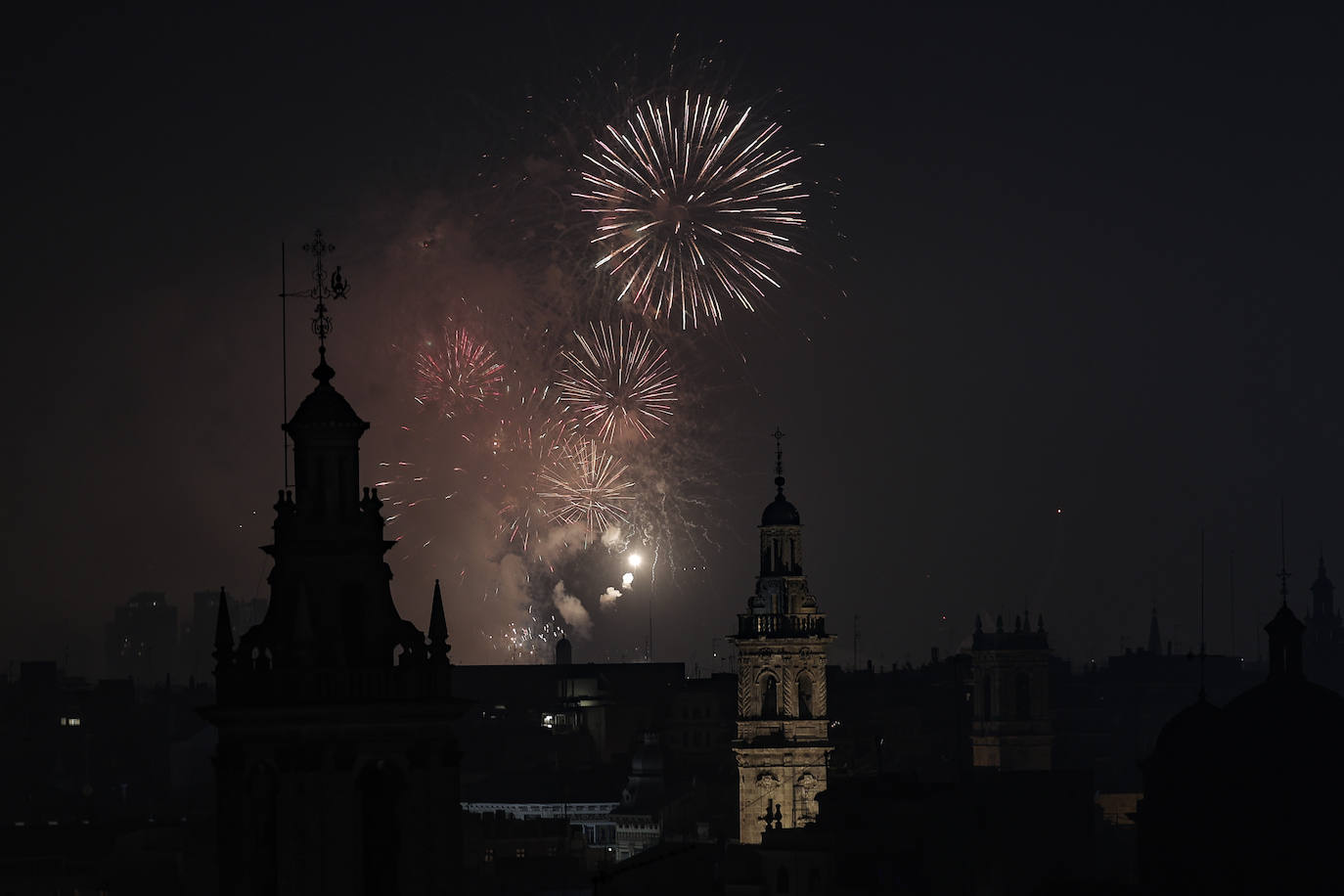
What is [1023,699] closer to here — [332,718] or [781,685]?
[781,685]

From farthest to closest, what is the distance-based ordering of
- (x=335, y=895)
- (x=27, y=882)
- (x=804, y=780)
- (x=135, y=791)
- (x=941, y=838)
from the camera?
1. (x=135, y=791)
2. (x=804, y=780)
3. (x=941, y=838)
4. (x=27, y=882)
5. (x=335, y=895)

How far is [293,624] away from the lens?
3625 cm

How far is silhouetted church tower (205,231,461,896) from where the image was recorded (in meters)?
36.3

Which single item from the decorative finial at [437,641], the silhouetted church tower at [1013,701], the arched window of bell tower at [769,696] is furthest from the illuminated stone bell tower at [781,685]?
the decorative finial at [437,641]

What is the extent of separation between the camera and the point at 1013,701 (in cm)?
18250

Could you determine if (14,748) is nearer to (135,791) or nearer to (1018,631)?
(135,791)

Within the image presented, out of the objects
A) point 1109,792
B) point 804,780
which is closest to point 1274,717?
point 804,780

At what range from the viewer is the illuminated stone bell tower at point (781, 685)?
121688 millimetres

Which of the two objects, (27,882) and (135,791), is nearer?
(27,882)

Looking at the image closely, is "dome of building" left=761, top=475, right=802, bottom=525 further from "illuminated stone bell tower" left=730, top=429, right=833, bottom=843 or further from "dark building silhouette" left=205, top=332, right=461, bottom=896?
"dark building silhouette" left=205, top=332, right=461, bottom=896

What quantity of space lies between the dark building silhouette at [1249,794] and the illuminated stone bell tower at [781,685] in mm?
26774

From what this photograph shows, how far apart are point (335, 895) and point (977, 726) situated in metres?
148

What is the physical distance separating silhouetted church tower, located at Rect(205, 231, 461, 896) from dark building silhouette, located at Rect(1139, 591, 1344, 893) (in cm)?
5462

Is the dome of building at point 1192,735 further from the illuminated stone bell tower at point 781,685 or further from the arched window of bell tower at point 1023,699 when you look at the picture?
the arched window of bell tower at point 1023,699
